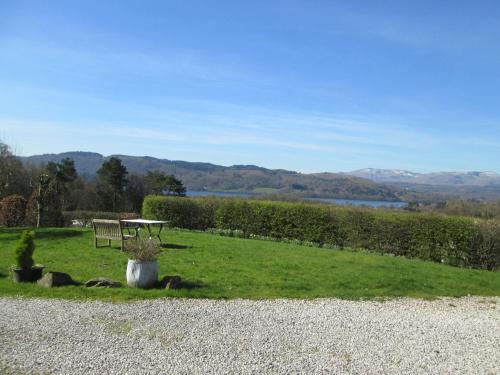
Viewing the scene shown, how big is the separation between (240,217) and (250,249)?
22.4ft

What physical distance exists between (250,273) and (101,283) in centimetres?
336

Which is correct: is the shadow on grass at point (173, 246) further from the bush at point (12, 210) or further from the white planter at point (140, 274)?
the bush at point (12, 210)

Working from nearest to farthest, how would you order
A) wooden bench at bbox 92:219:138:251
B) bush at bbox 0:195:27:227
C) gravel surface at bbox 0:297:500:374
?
gravel surface at bbox 0:297:500:374
wooden bench at bbox 92:219:138:251
bush at bbox 0:195:27:227

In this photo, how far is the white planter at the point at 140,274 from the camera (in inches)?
319

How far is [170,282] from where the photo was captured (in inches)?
325

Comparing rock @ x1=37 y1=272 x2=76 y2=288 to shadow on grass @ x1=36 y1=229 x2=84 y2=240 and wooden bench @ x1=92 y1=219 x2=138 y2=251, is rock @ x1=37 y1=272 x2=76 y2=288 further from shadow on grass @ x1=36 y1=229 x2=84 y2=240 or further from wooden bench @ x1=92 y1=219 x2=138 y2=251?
shadow on grass @ x1=36 y1=229 x2=84 y2=240

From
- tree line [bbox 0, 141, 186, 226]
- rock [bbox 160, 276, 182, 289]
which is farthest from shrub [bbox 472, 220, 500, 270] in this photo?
tree line [bbox 0, 141, 186, 226]

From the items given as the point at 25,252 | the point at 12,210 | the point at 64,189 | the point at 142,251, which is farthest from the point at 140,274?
the point at 64,189

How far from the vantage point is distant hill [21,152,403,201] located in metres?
89.1

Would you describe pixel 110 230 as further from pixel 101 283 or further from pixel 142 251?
pixel 142 251

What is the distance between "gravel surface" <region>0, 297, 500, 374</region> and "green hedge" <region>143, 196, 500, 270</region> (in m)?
8.08

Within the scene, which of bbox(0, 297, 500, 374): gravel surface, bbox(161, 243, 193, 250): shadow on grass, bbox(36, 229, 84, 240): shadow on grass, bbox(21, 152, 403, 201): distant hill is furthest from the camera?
bbox(21, 152, 403, 201): distant hill

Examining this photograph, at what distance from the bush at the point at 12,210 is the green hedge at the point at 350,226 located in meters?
6.84

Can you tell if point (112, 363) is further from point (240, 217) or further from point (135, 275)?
point (240, 217)
